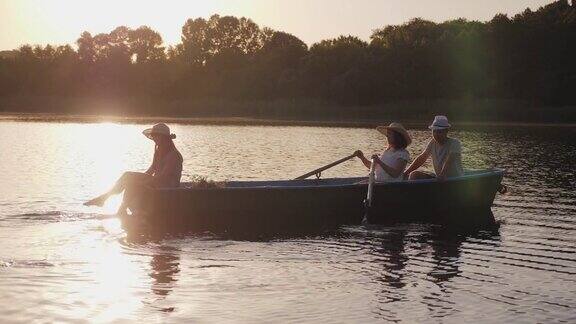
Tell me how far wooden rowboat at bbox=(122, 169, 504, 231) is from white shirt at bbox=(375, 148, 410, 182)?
377 millimetres

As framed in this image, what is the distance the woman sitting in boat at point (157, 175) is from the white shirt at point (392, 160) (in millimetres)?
3871

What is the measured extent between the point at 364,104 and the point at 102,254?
73.8 meters

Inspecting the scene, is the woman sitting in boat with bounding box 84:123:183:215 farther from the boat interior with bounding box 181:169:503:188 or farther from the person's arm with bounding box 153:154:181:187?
the boat interior with bounding box 181:169:503:188

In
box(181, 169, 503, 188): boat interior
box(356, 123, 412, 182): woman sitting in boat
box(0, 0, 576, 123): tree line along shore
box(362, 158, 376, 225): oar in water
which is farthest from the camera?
box(0, 0, 576, 123): tree line along shore

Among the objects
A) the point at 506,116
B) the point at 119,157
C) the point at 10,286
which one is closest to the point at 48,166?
the point at 119,157

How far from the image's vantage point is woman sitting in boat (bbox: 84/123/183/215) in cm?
1672

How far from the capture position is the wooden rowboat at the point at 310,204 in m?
16.8

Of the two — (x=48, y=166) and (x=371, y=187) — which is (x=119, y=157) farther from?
(x=371, y=187)

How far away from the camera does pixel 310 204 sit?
687 inches

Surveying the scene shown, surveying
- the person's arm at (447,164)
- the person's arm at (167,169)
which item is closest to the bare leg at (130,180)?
the person's arm at (167,169)

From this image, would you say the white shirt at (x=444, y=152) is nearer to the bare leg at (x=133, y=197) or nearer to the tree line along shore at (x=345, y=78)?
the bare leg at (x=133, y=197)

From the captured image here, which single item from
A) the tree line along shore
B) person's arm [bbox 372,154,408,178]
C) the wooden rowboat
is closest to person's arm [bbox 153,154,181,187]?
the wooden rowboat

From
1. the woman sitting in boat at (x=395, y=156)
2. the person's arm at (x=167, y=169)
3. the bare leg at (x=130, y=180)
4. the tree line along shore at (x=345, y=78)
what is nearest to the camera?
the bare leg at (x=130, y=180)

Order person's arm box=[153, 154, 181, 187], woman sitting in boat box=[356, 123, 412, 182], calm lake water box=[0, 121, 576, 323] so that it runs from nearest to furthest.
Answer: calm lake water box=[0, 121, 576, 323] < person's arm box=[153, 154, 181, 187] < woman sitting in boat box=[356, 123, 412, 182]
